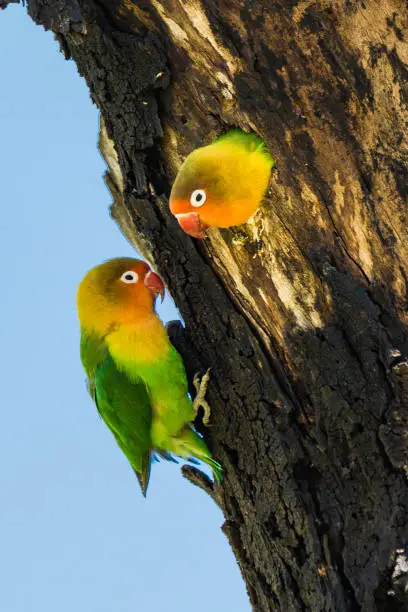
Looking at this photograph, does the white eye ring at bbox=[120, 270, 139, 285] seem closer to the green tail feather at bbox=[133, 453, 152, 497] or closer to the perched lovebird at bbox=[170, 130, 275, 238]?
the perched lovebird at bbox=[170, 130, 275, 238]

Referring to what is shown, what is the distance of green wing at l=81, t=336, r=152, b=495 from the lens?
4273mm

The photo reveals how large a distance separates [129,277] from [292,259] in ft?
3.99

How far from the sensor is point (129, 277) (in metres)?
4.48

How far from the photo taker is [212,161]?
383cm

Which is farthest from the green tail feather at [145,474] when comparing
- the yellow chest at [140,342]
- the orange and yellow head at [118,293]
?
the orange and yellow head at [118,293]

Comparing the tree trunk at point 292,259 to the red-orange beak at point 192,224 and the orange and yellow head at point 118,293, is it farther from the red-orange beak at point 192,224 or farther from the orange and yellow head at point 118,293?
the orange and yellow head at point 118,293

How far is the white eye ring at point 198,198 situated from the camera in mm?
3815

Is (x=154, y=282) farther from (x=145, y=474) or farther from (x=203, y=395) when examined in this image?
(x=145, y=474)

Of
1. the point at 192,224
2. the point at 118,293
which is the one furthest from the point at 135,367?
the point at 192,224

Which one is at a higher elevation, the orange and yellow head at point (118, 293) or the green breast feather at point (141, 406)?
the orange and yellow head at point (118, 293)

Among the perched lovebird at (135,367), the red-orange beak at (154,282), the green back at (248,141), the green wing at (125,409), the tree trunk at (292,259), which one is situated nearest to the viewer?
the tree trunk at (292,259)

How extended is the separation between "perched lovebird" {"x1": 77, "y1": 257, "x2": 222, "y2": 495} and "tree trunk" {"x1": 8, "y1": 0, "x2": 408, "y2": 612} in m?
0.21

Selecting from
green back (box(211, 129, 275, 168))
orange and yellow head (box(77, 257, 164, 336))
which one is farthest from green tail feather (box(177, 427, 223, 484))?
green back (box(211, 129, 275, 168))

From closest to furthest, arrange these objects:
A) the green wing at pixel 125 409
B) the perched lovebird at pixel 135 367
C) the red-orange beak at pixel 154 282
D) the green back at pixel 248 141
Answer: the green back at pixel 248 141 < the perched lovebird at pixel 135 367 < the green wing at pixel 125 409 < the red-orange beak at pixel 154 282
